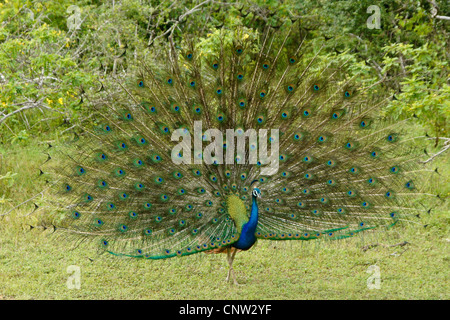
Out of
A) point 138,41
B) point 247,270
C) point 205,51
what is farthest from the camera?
point 138,41

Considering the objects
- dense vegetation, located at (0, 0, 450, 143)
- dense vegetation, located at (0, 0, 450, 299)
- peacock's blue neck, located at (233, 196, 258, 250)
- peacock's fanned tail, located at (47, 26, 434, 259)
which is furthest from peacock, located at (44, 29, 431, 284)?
dense vegetation, located at (0, 0, 450, 143)

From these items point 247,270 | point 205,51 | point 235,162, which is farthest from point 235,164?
point 205,51

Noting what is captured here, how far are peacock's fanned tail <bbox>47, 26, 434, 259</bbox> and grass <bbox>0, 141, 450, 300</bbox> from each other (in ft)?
1.61

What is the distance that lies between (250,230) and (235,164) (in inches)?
24.7

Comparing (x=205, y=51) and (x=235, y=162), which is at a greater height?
(x=205, y=51)

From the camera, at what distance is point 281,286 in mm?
5734

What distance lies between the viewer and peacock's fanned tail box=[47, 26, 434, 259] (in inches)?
204

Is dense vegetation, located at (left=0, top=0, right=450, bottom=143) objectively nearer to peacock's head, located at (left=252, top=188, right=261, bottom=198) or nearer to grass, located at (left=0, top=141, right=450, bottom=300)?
grass, located at (left=0, top=141, right=450, bottom=300)

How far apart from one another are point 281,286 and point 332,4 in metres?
5.90

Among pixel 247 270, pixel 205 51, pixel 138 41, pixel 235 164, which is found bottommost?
pixel 247 270

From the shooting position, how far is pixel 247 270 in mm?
6207

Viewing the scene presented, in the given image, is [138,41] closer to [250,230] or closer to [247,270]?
[247,270]

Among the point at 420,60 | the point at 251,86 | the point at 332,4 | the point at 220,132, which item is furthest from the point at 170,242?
the point at 332,4

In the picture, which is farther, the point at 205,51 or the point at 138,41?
the point at 138,41
